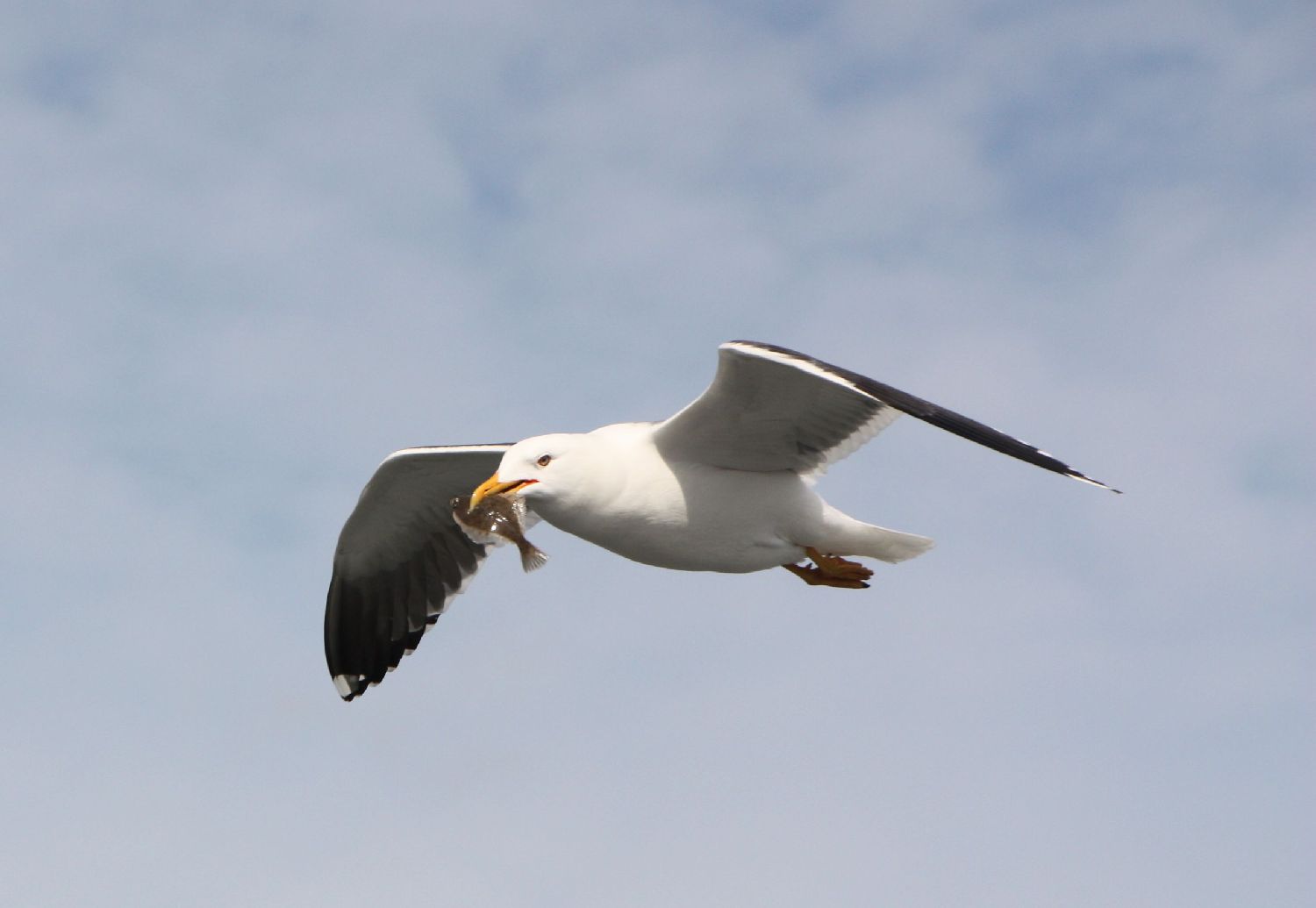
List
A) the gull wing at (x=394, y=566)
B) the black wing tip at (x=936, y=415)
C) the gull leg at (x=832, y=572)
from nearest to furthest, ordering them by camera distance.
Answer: the black wing tip at (x=936, y=415), the gull leg at (x=832, y=572), the gull wing at (x=394, y=566)

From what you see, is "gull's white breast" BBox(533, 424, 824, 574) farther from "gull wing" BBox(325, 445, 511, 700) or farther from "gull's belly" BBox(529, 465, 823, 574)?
"gull wing" BBox(325, 445, 511, 700)

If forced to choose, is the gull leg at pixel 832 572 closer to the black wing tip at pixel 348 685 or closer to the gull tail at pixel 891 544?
the gull tail at pixel 891 544

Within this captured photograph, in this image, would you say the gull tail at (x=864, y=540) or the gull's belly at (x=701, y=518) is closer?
the gull's belly at (x=701, y=518)

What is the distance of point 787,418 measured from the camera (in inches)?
343

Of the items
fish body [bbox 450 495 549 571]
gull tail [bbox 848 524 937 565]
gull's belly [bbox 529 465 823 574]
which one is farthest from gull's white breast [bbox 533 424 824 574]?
gull tail [bbox 848 524 937 565]

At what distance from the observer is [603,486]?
8.38 meters

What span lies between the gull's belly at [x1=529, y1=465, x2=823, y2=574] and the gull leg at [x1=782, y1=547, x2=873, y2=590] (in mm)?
193

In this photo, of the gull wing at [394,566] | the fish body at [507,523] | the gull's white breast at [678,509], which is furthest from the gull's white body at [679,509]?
the gull wing at [394,566]

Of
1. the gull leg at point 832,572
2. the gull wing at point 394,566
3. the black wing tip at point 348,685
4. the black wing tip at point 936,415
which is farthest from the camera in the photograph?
the black wing tip at point 348,685

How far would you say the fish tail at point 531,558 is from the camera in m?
8.46

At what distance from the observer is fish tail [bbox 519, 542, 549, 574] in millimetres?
8461

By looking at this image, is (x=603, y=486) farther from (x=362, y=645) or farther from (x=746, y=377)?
(x=362, y=645)

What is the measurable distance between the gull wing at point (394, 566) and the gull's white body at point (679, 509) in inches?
92.6

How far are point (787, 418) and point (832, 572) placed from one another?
1227 millimetres
